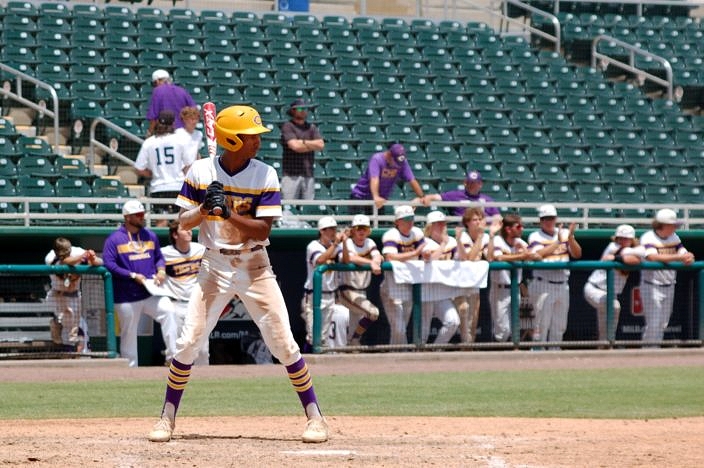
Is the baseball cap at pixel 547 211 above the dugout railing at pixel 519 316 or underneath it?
above

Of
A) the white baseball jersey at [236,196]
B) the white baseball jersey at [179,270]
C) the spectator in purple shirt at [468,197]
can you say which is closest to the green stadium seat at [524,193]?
the spectator in purple shirt at [468,197]

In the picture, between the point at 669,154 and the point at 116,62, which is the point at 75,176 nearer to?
the point at 116,62

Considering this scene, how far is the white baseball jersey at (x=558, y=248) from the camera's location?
14359 millimetres

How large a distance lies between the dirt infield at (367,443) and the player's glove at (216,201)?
1.29 m

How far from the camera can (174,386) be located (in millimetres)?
7129

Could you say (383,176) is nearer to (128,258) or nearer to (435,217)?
(435,217)

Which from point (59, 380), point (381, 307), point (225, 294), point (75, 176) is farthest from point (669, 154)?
point (225, 294)

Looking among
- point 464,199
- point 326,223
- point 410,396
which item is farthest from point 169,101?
point 410,396

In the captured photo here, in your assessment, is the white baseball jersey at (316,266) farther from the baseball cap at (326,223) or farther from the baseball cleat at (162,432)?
the baseball cleat at (162,432)

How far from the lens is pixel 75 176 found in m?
15.6

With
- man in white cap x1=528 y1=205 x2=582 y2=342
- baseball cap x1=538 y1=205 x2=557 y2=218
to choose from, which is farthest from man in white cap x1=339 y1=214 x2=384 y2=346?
baseball cap x1=538 y1=205 x2=557 y2=218

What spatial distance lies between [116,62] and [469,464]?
13.5 metres

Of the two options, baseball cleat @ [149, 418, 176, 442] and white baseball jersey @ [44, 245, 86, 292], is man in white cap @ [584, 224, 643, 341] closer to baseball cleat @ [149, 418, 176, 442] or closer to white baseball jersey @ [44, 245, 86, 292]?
white baseball jersey @ [44, 245, 86, 292]

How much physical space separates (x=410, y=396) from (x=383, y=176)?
5.37m
